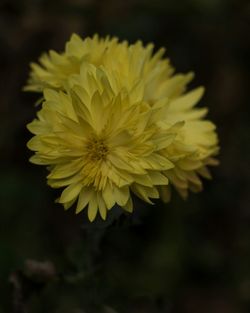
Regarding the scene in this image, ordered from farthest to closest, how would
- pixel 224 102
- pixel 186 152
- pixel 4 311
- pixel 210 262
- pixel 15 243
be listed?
pixel 224 102
pixel 210 262
pixel 15 243
pixel 4 311
pixel 186 152

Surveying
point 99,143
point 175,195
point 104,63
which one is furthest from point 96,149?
point 175,195

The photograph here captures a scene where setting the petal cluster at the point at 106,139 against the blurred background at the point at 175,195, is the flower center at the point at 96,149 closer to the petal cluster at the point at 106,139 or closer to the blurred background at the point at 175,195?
the petal cluster at the point at 106,139

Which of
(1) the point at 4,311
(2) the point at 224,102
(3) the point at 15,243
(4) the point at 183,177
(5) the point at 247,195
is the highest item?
(2) the point at 224,102

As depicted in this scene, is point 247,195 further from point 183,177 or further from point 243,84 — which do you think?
point 183,177

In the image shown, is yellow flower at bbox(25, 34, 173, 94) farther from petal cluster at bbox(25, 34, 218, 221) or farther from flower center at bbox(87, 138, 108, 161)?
flower center at bbox(87, 138, 108, 161)

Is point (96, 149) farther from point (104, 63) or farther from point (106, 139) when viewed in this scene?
point (104, 63)

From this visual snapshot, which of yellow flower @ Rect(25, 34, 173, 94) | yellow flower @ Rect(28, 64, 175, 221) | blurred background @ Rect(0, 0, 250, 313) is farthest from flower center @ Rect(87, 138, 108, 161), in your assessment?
blurred background @ Rect(0, 0, 250, 313)

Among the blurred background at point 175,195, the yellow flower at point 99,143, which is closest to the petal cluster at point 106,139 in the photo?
the yellow flower at point 99,143

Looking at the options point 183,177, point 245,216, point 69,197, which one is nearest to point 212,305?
point 245,216
